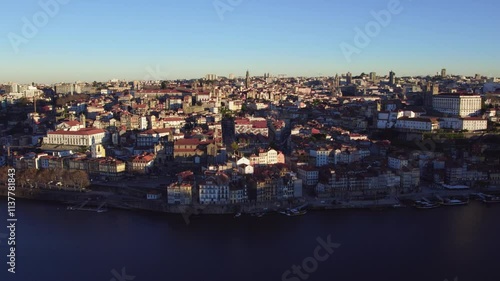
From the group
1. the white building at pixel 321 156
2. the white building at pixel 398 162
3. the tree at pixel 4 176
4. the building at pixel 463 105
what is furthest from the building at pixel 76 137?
the building at pixel 463 105

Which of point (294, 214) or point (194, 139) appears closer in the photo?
point (294, 214)

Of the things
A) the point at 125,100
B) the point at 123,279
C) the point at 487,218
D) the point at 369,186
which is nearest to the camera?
the point at 123,279

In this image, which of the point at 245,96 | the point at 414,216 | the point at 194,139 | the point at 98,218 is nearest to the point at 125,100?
the point at 245,96

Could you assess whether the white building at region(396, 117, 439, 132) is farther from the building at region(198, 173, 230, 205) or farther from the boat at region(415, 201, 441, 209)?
the building at region(198, 173, 230, 205)

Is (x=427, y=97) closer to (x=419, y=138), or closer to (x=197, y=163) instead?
(x=419, y=138)

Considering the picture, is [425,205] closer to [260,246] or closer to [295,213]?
[295,213]

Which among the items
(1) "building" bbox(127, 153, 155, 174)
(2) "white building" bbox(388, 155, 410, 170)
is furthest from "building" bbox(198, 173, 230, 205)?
(2) "white building" bbox(388, 155, 410, 170)
